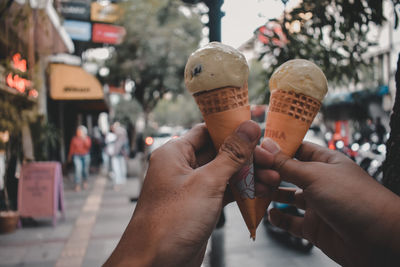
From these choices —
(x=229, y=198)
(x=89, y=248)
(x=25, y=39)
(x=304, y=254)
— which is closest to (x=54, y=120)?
(x=25, y=39)

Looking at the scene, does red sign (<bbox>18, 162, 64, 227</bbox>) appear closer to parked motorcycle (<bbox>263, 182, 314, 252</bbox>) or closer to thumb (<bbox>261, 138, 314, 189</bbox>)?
parked motorcycle (<bbox>263, 182, 314, 252</bbox>)

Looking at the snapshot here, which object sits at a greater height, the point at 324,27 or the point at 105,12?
the point at 105,12

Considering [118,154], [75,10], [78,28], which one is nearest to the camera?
[75,10]

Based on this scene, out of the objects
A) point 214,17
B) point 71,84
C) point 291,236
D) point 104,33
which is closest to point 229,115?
point 214,17

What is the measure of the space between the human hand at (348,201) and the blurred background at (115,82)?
0.73 meters

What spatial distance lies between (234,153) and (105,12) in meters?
11.7

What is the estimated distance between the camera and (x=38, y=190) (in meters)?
7.01

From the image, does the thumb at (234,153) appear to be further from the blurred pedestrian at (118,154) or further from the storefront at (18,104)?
the blurred pedestrian at (118,154)

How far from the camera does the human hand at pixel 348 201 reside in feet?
4.47

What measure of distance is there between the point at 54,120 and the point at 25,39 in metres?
8.66

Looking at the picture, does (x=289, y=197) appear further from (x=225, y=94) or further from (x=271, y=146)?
(x=225, y=94)

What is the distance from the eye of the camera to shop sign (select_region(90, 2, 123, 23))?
11.3 metres

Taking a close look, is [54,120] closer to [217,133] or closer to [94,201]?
[94,201]

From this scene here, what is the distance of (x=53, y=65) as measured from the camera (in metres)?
11.4
